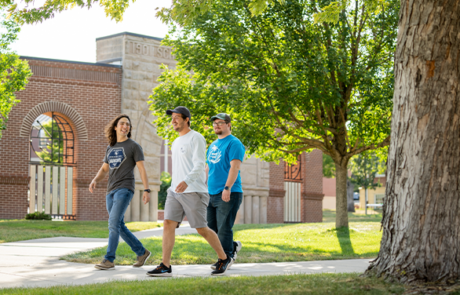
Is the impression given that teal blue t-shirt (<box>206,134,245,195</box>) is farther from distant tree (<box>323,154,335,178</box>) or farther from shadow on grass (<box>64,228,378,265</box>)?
distant tree (<box>323,154,335,178</box>)

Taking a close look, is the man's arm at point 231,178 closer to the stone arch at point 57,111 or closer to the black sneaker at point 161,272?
the black sneaker at point 161,272

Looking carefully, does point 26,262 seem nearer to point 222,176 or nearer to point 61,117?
point 222,176

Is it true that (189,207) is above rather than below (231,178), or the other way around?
below

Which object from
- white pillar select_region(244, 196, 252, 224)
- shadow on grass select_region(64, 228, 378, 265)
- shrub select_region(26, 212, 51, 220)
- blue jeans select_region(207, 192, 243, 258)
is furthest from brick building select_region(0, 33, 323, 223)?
blue jeans select_region(207, 192, 243, 258)

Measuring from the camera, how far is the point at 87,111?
18703 mm

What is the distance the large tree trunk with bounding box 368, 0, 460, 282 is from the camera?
4.36m

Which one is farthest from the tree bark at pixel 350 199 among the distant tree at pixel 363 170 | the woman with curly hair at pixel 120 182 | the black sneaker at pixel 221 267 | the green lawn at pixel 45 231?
the black sneaker at pixel 221 267

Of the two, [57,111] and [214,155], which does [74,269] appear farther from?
[57,111]

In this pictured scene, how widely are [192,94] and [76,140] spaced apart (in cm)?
689

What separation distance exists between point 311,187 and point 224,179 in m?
18.5

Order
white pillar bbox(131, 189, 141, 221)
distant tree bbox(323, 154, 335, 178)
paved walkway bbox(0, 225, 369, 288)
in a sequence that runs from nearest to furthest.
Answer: paved walkway bbox(0, 225, 369, 288), white pillar bbox(131, 189, 141, 221), distant tree bbox(323, 154, 335, 178)

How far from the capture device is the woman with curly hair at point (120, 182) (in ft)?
20.2

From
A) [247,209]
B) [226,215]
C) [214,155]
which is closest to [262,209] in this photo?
[247,209]

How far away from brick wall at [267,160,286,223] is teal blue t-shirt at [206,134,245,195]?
16312 mm
